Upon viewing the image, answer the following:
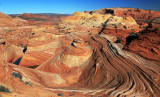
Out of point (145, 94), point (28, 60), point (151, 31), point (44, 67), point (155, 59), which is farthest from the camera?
point (28, 60)

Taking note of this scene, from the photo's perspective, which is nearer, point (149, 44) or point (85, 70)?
point (149, 44)

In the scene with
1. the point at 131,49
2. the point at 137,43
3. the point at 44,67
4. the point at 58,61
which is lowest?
the point at 44,67

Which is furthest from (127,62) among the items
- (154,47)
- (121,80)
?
(154,47)

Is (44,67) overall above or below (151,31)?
below

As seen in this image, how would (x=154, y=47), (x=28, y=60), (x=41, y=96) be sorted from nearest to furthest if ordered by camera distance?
(x=41, y=96) → (x=154, y=47) → (x=28, y=60)

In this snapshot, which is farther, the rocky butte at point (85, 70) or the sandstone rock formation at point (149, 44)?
the sandstone rock formation at point (149, 44)

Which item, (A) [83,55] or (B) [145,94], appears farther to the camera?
(A) [83,55]

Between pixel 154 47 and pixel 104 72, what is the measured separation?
5.67 metres

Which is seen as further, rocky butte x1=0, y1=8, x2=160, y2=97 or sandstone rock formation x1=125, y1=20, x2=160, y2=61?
sandstone rock formation x1=125, y1=20, x2=160, y2=61

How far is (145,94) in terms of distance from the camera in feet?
22.4

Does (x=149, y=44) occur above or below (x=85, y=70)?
above

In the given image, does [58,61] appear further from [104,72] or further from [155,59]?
[155,59]

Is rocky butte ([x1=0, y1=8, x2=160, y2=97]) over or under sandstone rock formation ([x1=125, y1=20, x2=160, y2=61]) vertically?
under

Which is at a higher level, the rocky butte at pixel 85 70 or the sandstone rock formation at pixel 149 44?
the sandstone rock formation at pixel 149 44
